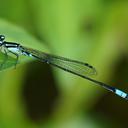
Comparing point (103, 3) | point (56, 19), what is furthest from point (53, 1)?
point (103, 3)

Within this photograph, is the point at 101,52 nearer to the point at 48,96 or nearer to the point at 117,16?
the point at 117,16

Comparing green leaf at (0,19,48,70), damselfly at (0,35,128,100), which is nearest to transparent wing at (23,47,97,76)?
damselfly at (0,35,128,100)

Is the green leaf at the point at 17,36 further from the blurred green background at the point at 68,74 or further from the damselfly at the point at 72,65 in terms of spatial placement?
the blurred green background at the point at 68,74

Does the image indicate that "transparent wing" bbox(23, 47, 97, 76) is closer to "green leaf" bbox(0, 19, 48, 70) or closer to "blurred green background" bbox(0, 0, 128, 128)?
"blurred green background" bbox(0, 0, 128, 128)

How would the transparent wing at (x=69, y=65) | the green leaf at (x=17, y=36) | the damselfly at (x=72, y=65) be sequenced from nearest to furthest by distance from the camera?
the green leaf at (x=17, y=36), the damselfly at (x=72, y=65), the transparent wing at (x=69, y=65)

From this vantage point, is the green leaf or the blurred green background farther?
the blurred green background

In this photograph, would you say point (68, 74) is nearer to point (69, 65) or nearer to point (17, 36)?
point (69, 65)

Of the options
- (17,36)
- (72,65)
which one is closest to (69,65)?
(72,65)

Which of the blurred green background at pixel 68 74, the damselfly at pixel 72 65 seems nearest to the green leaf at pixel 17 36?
the damselfly at pixel 72 65
